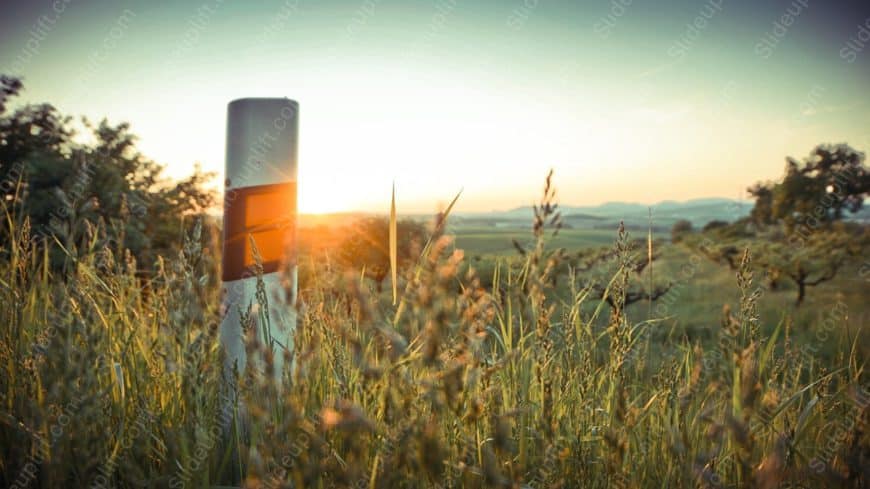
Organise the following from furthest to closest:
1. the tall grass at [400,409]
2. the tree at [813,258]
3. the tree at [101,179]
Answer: the tree at [813,258], the tree at [101,179], the tall grass at [400,409]

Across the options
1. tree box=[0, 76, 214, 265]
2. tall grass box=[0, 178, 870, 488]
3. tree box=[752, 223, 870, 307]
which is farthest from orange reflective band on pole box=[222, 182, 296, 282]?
tree box=[752, 223, 870, 307]

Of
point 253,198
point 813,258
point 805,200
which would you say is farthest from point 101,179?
point 805,200

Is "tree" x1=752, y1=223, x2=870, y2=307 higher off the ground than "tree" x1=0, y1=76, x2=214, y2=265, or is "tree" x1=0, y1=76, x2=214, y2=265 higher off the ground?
"tree" x1=0, y1=76, x2=214, y2=265

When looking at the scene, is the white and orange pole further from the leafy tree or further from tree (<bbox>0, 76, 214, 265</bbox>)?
the leafy tree

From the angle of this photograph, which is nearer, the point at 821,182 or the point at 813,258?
the point at 813,258

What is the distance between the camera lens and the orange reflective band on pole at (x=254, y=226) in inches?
108

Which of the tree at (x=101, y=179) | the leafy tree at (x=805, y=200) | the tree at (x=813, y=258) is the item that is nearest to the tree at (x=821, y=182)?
the leafy tree at (x=805, y=200)

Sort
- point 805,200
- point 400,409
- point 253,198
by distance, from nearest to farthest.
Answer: point 400,409
point 253,198
point 805,200

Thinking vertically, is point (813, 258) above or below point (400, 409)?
below

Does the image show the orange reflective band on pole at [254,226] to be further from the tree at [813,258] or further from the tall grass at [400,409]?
the tree at [813,258]

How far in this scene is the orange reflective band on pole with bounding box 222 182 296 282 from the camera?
274cm

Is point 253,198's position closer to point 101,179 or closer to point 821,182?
point 101,179

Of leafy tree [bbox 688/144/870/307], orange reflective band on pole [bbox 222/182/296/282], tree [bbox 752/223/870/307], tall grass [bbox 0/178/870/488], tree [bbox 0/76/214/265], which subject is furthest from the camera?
leafy tree [bbox 688/144/870/307]

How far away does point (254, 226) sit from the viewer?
2766 mm
